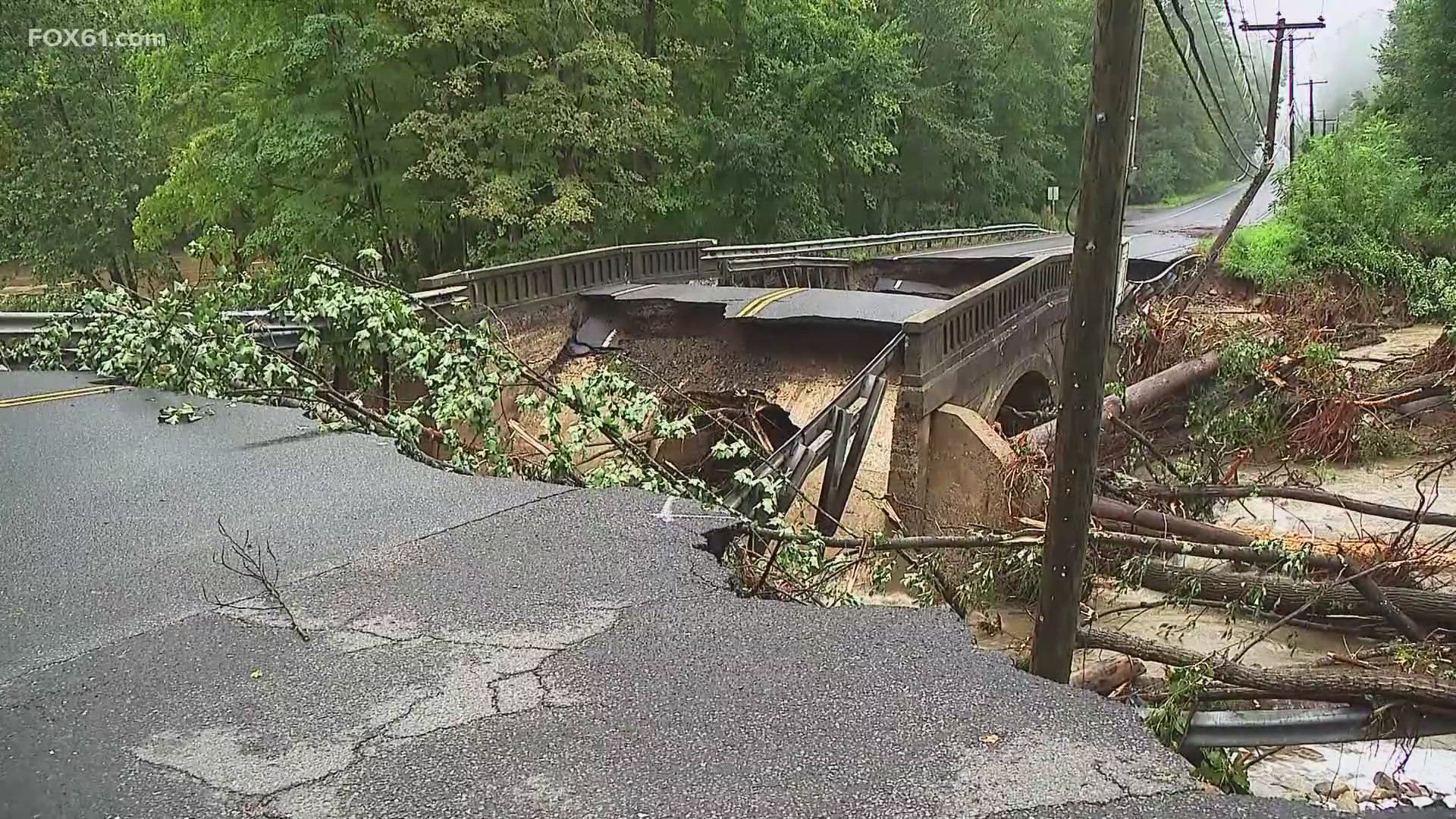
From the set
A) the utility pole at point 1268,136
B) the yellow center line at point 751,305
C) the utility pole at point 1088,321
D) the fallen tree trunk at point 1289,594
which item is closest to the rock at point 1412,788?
the fallen tree trunk at point 1289,594

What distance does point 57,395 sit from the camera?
8430mm

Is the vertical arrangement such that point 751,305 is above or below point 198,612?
above

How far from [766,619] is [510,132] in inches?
628

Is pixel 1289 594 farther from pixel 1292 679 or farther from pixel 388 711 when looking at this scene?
pixel 388 711

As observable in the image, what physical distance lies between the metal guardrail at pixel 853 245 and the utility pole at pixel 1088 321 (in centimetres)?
1427

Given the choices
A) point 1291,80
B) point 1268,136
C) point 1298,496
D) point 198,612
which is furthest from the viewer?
point 1291,80

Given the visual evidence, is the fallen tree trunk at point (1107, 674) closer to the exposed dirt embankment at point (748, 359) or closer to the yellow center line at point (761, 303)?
the exposed dirt embankment at point (748, 359)

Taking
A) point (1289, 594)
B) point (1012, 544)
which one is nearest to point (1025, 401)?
point (1289, 594)

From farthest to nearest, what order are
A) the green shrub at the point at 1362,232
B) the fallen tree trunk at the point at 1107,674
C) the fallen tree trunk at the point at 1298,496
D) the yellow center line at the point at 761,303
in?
1. the green shrub at the point at 1362,232
2. the yellow center line at the point at 761,303
3. the fallen tree trunk at the point at 1298,496
4. the fallen tree trunk at the point at 1107,674

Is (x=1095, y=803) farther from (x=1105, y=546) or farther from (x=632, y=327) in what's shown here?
(x=632, y=327)

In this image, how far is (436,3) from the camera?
17.0 metres

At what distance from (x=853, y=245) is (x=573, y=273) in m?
9.49

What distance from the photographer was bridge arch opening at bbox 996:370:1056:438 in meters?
15.5

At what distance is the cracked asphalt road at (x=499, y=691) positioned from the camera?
9.20 ft
